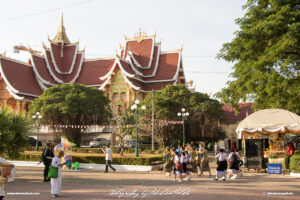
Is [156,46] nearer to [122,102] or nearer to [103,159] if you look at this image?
[122,102]

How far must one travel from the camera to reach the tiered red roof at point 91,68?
136ft

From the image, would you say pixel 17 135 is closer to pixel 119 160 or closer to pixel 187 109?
pixel 119 160

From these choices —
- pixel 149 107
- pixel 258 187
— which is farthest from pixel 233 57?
pixel 149 107

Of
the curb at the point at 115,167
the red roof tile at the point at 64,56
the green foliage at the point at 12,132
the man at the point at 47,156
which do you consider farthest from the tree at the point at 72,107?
the man at the point at 47,156

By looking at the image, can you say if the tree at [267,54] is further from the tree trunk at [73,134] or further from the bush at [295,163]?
the tree trunk at [73,134]

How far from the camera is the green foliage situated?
1134 cm

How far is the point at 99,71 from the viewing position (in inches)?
1832

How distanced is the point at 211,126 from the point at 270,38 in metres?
20.3

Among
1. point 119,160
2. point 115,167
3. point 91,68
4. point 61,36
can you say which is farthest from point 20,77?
point 115,167

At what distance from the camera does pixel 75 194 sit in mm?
8711

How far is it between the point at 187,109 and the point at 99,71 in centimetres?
1795

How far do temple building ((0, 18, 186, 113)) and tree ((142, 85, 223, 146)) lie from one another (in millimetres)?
8603

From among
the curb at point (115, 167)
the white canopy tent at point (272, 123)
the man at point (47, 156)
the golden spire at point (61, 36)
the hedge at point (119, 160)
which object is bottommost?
the curb at point (115, 167)

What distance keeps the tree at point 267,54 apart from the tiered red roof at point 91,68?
998 inches
